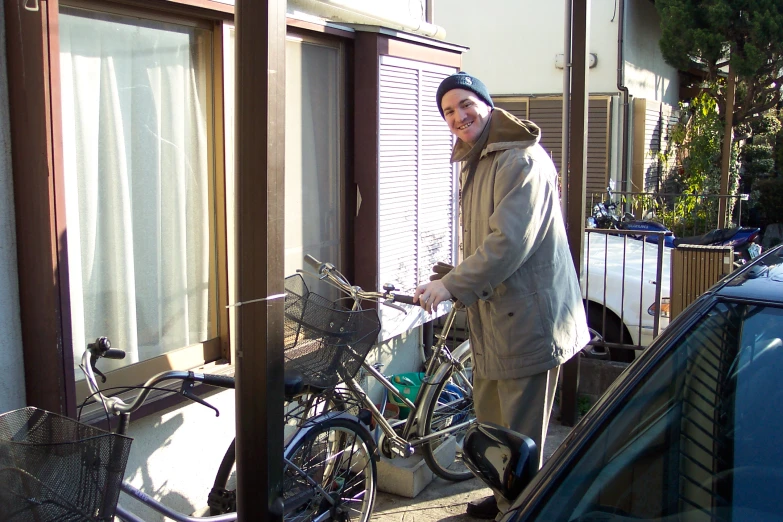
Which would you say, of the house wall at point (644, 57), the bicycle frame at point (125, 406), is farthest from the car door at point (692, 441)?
the house wall at point (644, 57)

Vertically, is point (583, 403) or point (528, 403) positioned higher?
point (528, 403)

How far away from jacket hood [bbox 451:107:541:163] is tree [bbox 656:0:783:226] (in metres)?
12.3

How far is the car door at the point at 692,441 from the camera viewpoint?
6.11 feet

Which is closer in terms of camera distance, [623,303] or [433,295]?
[433,295]

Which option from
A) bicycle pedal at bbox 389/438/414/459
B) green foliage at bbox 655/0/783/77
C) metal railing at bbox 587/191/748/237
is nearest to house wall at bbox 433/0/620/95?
green foliage at bbox 655/0/783/77

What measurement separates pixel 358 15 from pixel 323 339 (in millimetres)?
2471

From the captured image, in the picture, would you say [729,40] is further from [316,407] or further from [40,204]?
[40,204]

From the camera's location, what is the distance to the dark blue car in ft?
6.14

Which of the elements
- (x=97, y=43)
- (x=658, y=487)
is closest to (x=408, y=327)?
(x=97, y=43)

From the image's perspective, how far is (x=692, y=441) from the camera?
204cm

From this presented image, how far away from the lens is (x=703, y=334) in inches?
88.4

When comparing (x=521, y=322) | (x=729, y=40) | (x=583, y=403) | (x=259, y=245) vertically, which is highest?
(x=729, y=40)

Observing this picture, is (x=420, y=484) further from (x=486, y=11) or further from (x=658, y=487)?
(x=486, y=11)

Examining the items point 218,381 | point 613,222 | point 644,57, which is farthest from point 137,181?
point 644,57
